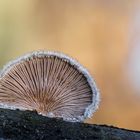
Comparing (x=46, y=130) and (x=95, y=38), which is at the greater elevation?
(x=95, y=38)

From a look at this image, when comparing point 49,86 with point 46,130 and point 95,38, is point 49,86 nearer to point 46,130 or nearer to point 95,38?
point 46,130

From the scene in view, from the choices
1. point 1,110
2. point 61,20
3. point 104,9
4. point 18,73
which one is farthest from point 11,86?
point 104,9

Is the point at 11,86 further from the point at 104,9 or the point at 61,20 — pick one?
the point at 104,9

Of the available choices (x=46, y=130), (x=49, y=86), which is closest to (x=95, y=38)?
(x=49, y=86)

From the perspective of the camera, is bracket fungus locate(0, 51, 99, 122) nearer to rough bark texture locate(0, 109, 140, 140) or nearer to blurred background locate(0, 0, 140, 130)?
rough bark texture locate(0, 109, 140, 140)

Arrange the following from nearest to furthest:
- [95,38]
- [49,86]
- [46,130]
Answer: [46,130], [49,86], [95,38]

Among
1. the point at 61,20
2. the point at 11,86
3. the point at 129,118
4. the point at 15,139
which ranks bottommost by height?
the point at 15,139
